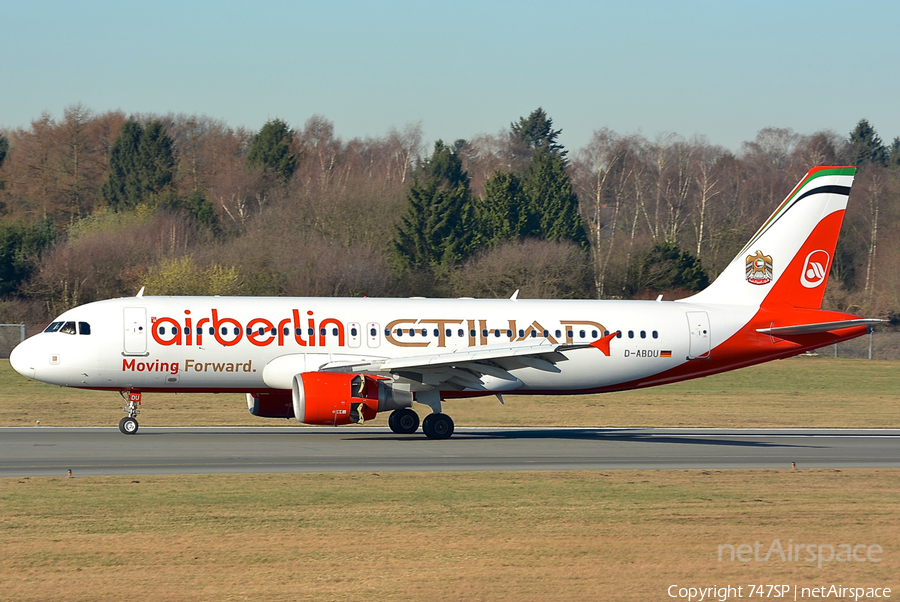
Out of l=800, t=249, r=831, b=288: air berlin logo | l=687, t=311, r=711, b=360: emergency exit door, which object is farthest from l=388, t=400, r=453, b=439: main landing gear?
l=800, t=249, r=831, b=288: air berlin logo

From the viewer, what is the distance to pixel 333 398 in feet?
86.3

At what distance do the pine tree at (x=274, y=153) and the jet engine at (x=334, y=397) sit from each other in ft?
285

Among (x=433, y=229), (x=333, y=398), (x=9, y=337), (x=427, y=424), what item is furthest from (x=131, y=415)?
(x=433, y=229)

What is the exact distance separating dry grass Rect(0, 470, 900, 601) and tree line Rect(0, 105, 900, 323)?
153ft

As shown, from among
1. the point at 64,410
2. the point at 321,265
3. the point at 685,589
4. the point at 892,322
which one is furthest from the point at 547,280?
the point at 685,589

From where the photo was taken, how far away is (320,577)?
12055 mm

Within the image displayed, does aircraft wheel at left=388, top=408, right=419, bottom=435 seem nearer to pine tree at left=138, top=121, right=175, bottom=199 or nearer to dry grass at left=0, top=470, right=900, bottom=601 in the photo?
dry grass at left=0, top=470, right=900, bottom=601

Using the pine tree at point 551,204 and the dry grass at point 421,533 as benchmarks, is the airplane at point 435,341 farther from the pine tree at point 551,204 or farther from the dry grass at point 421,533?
the pine tree at point 551,204

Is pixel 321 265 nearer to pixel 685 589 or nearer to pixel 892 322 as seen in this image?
pixel 892 322

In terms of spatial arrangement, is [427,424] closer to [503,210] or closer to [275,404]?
[275,404]

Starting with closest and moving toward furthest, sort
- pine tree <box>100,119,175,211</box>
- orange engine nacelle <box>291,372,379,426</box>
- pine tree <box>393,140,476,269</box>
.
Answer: orange engine nacelle <box>291,372,379,426</box> < pine tree <box>393,140,476,269</box> < pine tree <box>100,119,175,211</box>

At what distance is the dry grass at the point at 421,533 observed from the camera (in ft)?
38.7

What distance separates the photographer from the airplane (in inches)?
1113

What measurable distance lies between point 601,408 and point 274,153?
78.9 m
